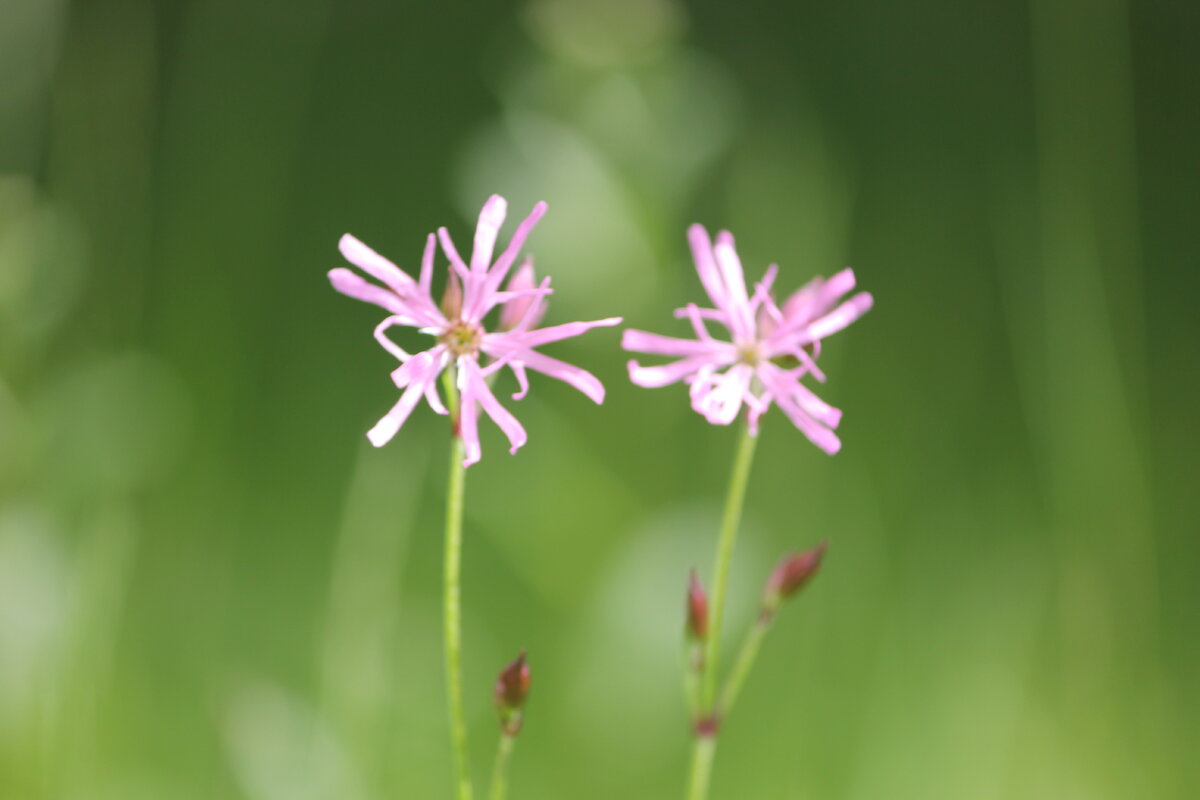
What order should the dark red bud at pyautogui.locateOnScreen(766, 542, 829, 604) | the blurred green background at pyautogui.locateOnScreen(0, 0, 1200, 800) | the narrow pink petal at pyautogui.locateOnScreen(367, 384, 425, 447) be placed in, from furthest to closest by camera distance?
the blurred green background at pyautogui.locateOnScreen(0, 0, 1200, 800)
the dark red bud at pyautogui.locateOnScreen(766, 542, 829, 604)
the narrow pink petal at pyautogui.locateOnScreen(367, 384, 425, 447)

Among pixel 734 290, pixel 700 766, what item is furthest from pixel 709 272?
pixel 700 766

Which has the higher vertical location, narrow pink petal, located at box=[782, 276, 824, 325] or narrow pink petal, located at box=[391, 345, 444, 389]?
narrow pink petal, located at box=[782, 276, 824, 325]

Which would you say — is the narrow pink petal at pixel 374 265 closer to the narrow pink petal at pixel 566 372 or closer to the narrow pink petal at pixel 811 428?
the narrow pink petal at pixel 566 372

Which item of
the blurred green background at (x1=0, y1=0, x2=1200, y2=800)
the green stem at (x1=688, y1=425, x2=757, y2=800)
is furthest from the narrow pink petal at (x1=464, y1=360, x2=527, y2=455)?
the blurred green background at (x1=0, y1=0, x2=1200, y2=800)

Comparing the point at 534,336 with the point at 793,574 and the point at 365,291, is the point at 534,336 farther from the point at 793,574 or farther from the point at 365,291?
the point at 793,574

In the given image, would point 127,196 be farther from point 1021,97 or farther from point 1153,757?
point 1021,97

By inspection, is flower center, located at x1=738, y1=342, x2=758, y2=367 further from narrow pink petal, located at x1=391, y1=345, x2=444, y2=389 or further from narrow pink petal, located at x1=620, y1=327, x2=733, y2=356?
narrow pink petal, located at x1=391, y1=345, x2=444, y2=389

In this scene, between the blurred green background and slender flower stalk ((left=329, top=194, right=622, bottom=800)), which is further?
the blurred green background
